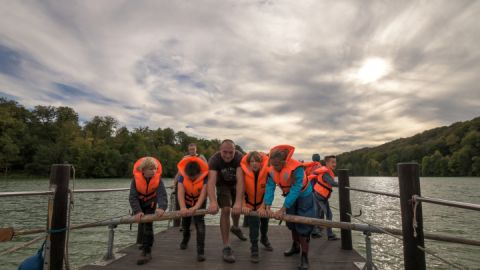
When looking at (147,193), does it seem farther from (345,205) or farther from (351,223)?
(345,205)

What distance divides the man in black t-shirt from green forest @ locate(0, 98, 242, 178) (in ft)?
241

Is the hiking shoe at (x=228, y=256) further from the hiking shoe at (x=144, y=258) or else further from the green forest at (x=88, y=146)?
the green forest at (x=88, y=146)

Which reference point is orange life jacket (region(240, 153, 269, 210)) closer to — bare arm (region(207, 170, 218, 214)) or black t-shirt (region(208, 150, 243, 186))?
black t-shirt (region(208, 150, 243, 186))

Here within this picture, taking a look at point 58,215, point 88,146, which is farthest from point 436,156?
point 58,215

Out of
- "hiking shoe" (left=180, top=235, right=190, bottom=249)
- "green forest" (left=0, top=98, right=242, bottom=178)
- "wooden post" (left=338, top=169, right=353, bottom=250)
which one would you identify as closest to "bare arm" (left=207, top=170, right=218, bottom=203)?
"hiking shoe" (left=180, top=235, right=190, bottom=249)

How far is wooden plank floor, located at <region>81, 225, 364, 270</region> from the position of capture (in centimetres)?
425

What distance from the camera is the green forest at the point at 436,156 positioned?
8956cm

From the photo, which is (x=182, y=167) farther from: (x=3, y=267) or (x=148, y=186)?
(x=3, y=267)

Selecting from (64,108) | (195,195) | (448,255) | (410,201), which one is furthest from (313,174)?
(64,108)

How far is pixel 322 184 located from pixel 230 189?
2.84 m

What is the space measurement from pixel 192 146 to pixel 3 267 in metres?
6.50

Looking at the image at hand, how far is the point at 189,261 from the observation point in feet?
14.8

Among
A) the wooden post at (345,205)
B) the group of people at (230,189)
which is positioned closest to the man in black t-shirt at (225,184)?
the group of people at (230,189)

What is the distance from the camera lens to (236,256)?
189 inches
